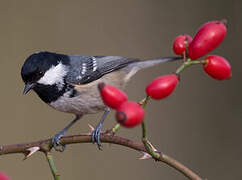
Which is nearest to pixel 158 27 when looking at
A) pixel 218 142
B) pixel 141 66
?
pixel 218 142

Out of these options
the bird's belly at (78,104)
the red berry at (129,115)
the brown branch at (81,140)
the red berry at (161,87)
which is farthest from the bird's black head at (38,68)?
the red berry at (129,115)

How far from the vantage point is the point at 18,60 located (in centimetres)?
496

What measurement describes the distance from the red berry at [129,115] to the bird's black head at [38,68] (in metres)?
1.36

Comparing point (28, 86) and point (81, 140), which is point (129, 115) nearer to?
point (81, 140)

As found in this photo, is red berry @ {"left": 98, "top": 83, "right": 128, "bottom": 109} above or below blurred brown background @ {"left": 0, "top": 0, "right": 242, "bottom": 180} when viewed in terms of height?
above

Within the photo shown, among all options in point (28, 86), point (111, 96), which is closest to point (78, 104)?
point (28, 86)

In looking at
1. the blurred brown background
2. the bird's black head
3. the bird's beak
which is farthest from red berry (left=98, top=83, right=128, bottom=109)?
the blurred brown background

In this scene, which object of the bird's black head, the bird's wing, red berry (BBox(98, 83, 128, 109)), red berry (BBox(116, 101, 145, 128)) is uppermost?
red berry (BBox(98, 83, 128, 109))

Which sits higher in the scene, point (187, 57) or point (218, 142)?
point (187, 57)

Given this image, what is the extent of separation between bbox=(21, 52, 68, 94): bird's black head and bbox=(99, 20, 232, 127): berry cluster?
1.13m

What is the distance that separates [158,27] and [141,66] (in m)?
2.12

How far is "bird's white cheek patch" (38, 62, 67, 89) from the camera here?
295cm

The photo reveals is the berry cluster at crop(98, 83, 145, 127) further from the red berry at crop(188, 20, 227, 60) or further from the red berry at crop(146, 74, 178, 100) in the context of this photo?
the red berry at crop(188, 20, 227, 60)

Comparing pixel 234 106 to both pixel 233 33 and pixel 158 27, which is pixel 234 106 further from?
pixel 158 27
